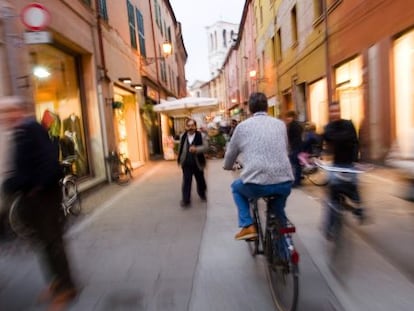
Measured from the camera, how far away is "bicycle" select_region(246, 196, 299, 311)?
109 inches

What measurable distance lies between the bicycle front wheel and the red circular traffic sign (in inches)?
158

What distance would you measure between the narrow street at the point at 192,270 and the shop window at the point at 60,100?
2.63 m

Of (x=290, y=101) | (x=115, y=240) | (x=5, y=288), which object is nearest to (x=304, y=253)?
(x=115, y=240)

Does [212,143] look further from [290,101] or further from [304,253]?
[304,253]

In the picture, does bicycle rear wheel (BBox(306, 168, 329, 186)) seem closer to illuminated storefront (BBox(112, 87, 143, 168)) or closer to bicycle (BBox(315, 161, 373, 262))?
bicycle (BBox(315, 161, 373, 262))

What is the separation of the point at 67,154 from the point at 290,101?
546 inches

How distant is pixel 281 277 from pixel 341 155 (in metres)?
1.86

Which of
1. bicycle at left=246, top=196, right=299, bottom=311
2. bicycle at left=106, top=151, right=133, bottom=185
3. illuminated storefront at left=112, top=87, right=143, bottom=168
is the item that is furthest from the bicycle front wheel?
illuminated storefront at left=112, top=87, right=143, bottom=168

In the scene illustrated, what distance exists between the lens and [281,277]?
9.83ft

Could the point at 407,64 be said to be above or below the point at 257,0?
below

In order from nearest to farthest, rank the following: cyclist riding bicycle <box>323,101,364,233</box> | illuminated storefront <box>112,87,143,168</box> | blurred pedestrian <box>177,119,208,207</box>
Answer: cyclist riding bicycle <box>323,101,364,233</box>
blurred pedestrian <box>177,119,208,207</box>
illuminated storefront <box>112,87,143,168</box>

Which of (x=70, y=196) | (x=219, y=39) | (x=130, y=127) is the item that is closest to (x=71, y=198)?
(x=70, y=196)

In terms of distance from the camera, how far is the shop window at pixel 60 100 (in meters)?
7.62

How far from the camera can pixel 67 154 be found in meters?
8.49
